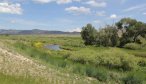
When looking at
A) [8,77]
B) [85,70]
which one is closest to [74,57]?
[85,70]

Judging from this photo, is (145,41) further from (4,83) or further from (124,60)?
(4,83)

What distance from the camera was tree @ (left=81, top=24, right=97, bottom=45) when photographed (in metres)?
148

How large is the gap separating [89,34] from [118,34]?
58.4 feet

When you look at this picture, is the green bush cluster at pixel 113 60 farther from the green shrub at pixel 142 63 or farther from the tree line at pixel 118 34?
the tree line at pixel 118 34

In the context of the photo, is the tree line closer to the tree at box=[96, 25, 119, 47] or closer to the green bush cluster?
the tree at box=[96, 25, 119, 47]

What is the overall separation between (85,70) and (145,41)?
9879 cm

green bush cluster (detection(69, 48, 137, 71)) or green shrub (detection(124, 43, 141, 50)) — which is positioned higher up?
green bush cluster (detection(69, 48, 137, 71))

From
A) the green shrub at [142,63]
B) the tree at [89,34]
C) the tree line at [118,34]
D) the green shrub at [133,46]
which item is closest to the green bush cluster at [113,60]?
the green shrub at [142,63]

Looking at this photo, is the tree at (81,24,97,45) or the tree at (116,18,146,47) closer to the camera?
A: the tree at (116,18,146,47)

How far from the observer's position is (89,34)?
148750 millimetres

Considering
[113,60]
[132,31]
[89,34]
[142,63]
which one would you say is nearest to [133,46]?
[132,31]

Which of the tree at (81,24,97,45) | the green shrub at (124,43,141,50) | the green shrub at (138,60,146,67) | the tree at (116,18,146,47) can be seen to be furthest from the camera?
the tree at (81,24,97,45)

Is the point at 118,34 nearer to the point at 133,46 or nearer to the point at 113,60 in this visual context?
the point at 133,46

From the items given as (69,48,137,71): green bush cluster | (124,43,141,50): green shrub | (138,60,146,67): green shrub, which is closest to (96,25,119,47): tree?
(124,43,141,50): green shrub
